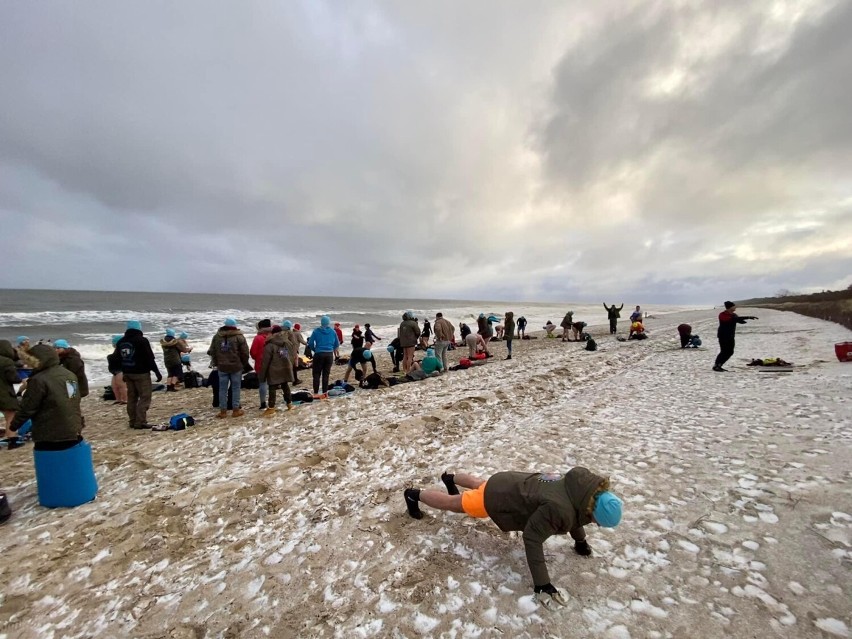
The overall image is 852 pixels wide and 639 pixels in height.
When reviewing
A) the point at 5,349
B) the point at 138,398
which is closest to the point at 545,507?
the point at 138,398

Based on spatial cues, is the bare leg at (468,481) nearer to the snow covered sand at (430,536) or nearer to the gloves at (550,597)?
the snow covered sand at (430,536)

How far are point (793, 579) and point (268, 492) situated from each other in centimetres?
614

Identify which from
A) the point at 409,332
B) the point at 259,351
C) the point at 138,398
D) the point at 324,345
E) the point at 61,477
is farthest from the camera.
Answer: the point at 409,332

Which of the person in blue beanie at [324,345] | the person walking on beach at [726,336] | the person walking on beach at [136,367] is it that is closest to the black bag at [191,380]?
the person walking on beach at [136,367]

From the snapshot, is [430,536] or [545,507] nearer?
[545,507]

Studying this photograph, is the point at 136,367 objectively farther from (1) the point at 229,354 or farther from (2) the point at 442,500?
(2) the point at 442,500

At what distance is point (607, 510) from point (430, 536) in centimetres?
216

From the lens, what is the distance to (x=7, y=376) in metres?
8.27

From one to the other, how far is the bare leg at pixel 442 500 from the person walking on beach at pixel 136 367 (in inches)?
299

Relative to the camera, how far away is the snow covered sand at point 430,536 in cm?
324

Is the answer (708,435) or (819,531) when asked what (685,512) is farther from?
(708,435)

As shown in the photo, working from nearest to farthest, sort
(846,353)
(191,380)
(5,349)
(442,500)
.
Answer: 1. (442,500)
2. (5,349)
3. (846,353)
4. (191,380)

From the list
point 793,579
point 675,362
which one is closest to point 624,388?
point 675,362

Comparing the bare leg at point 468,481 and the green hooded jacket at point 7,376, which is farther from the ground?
the green hooded jacket at point 7,376
